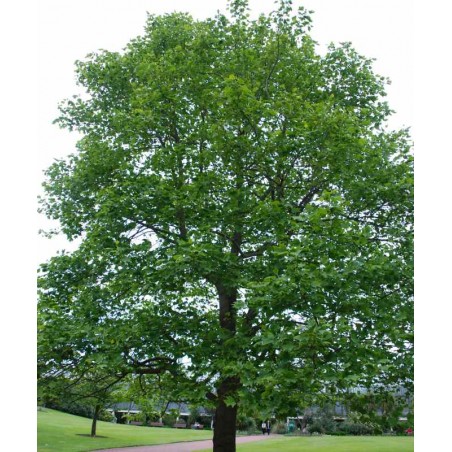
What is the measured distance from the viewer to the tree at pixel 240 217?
9.41 m

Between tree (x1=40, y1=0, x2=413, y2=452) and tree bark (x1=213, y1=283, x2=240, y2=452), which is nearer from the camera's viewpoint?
tree (x1=40, y1=0, x2=413, y2=452)

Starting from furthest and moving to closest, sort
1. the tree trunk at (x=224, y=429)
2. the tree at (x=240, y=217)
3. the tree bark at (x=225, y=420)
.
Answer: the tree trunk at (x=224, y=429), the tree bark at (x=225, y=420), the tree at (x=240, y=217)

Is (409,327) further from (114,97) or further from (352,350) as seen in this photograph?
(114,97)

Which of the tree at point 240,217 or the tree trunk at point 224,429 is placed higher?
the tree at point 240,217

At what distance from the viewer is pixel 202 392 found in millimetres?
10742

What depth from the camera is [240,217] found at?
12.8 m

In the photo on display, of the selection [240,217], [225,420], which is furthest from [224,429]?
[240,217]

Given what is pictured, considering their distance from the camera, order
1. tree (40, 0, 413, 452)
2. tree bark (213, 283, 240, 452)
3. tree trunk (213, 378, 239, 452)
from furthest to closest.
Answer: tree trunk (213, 378, 239, 452) < tree bark (213, 283, 240, 452) < tree (40, 0, 413, 452)

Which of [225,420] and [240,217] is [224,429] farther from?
[240,217]

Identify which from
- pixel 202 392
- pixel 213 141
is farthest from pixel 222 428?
pixel 213 141

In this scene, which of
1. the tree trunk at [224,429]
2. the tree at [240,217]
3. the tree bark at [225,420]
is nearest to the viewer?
the tree at [240,217]

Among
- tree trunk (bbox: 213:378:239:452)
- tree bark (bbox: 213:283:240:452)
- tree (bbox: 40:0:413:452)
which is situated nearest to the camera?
tree (bbox: 40:0:413:452)

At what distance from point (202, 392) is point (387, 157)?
7.46 m

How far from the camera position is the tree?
9.41 meters
